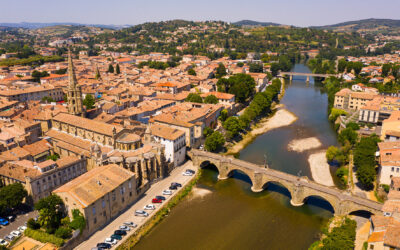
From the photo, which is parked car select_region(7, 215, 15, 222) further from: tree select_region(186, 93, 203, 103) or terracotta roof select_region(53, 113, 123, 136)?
tree select_region(186, 93, 203, 103)

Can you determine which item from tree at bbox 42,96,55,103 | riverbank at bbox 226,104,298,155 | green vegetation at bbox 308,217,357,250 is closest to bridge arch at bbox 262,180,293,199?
green vegetation at bbox 308,217,357,250

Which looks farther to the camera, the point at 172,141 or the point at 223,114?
the point at 223,114

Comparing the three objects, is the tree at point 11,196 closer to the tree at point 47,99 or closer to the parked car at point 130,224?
the parked car at point 130,224

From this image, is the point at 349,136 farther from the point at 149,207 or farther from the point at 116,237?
the point at 116,237

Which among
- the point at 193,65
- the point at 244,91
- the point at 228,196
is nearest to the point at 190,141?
the point at 228,196

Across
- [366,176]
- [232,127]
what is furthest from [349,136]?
A: [232,127]

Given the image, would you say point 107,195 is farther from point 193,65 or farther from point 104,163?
point 193,65

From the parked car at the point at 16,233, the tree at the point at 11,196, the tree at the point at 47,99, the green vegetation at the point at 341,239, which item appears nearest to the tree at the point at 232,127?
the green vegetation at the point at 341,239
